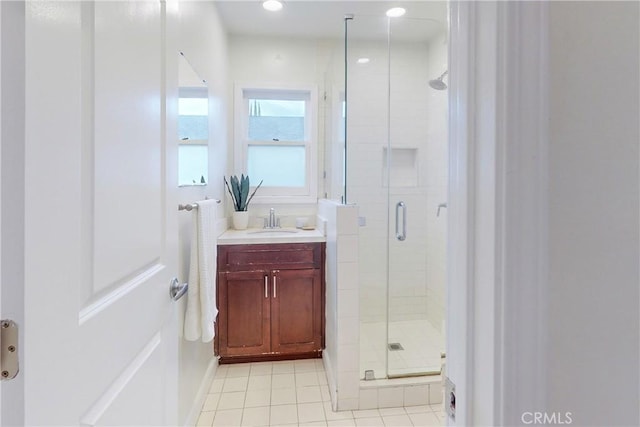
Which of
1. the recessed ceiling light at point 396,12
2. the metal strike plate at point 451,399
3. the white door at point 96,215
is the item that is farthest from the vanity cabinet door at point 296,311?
the recessed ceiling light at point 396,12

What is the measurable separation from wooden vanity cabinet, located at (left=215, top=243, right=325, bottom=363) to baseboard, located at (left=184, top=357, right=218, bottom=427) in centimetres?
14

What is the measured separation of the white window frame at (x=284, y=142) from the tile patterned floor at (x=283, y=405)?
1.42 meters

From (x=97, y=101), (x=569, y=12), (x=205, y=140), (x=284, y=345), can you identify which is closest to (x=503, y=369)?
(x=569, y=12)

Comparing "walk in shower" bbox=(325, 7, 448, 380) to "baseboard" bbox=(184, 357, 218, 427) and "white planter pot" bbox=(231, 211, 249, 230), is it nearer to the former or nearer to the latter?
"white planter pot" bbox=(231, 211, 249, 230)

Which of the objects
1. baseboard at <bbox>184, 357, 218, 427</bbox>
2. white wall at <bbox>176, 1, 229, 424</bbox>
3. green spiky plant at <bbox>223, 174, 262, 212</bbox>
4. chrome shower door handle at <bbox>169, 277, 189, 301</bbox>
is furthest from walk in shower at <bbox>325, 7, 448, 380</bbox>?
chrome shower door handle at <bbox>169, 277, 189, 301</bbox>

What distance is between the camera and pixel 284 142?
3.05 m

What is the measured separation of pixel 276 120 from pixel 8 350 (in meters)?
2.82

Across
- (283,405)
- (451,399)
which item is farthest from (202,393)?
(451,399)

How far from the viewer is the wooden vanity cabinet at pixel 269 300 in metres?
2.40

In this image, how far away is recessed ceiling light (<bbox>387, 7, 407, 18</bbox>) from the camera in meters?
2.53

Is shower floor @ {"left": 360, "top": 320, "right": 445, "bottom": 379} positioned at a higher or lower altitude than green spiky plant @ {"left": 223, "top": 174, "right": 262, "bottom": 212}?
lower

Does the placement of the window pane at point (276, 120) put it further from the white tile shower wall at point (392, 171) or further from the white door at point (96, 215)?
the white door at point (96, 215)

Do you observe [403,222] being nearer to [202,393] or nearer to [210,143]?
[210,143]

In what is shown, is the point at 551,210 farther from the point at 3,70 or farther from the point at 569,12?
the point at 3,70
